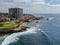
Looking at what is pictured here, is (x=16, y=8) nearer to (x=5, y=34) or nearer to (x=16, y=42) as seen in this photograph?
(x=5, y=34)

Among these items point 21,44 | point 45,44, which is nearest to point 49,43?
point 45,44

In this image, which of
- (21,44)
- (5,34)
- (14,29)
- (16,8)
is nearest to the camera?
(21,44)

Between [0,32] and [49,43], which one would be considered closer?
[49,43]

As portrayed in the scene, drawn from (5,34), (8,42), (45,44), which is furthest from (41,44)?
(5,34)

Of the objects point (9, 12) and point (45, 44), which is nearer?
point (45, 44)

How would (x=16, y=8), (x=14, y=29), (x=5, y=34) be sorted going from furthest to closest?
(x=16, y=8), (x=14, y=29), (x=5, y=34)

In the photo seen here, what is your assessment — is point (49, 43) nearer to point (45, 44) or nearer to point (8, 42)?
point (45, 44)

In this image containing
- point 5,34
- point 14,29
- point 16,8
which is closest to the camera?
point 5,34

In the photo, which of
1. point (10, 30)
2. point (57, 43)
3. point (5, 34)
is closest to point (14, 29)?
point (10, 30)
